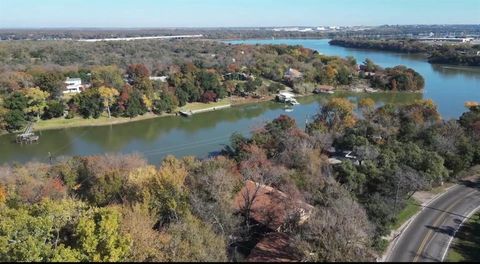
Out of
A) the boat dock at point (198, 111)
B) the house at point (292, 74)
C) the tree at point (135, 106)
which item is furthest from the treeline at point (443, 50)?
the tree at point (135, 106)

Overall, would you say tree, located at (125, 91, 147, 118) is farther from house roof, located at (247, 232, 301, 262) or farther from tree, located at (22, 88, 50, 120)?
house roof, located at (247, 232, 301, 262)

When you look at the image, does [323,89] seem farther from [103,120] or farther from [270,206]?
[270,206]

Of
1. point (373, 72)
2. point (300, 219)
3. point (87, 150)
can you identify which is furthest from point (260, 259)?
point (373, 72)

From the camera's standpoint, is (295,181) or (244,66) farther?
(244,66)

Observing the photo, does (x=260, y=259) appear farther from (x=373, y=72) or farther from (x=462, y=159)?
(x=373, y=72)

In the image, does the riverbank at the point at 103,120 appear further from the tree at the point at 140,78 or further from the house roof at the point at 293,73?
the house roof at the point at 293,73

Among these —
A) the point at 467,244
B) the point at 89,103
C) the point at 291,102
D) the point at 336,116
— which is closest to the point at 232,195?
the point at 467,244
